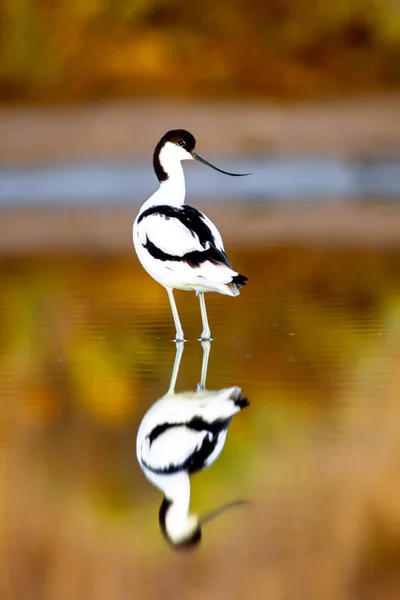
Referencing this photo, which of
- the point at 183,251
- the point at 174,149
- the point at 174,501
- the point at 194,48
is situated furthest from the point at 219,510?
the point at 194,48

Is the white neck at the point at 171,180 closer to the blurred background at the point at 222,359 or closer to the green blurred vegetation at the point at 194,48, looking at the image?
the blurred background at the point at 222,359

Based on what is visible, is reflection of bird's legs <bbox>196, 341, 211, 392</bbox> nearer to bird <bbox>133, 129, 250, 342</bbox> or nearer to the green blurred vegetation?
bird <bbox>133, 129, 250, 342</bbox>

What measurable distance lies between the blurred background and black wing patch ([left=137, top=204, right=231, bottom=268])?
1.08ft

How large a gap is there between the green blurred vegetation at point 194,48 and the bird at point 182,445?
16.0 metres

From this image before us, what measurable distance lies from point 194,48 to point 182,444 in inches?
682

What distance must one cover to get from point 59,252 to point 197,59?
11.3 metres

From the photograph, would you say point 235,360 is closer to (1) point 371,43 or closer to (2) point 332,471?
(2) point 332,471

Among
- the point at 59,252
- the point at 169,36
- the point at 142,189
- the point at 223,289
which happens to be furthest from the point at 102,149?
the point at 223,289

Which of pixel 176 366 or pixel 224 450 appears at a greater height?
pixel 224 450

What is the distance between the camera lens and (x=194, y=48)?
2072 cm

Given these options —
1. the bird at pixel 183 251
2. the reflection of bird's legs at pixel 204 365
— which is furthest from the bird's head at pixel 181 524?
the bird at pixel 183 251

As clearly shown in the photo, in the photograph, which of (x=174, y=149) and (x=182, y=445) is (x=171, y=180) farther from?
(x=182, y=445)

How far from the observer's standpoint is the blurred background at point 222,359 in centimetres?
292

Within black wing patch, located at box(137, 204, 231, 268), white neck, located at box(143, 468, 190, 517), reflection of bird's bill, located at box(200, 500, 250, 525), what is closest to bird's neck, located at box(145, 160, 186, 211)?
black wing patch, located at box(137, 204, 231, 268)
